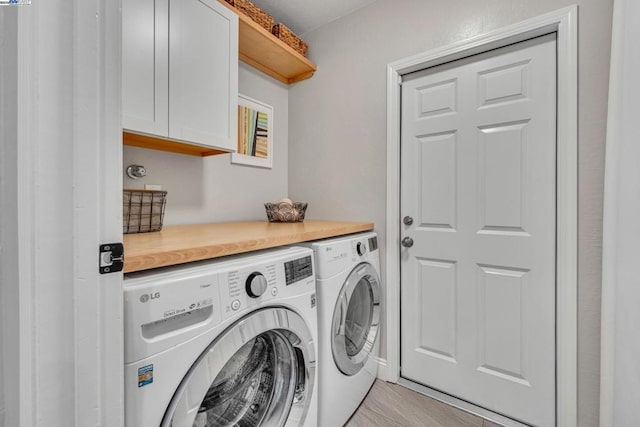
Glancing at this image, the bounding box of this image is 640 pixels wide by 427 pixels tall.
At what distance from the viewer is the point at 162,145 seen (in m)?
1.54

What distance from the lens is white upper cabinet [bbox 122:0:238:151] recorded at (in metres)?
1.17

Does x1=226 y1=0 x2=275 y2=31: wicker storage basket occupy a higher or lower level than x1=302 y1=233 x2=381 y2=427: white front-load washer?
higher

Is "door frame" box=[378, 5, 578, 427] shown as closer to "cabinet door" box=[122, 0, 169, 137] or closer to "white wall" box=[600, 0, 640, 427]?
"white wall" box=[600, 0, 640, 427]

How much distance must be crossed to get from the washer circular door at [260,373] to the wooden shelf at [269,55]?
162 centimetres

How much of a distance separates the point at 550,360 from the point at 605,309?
457mm

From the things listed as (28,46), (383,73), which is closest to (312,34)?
(383,73)

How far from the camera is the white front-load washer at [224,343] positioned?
70cm

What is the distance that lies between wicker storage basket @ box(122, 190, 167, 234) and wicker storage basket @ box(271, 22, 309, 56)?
1.35 meters

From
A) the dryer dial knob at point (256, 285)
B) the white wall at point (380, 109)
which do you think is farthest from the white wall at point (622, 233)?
the dryer dial knob at point (256, 285)

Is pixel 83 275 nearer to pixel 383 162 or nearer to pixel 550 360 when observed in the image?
pixel 383 162

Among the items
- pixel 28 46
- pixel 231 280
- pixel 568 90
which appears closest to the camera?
pixel 28 46

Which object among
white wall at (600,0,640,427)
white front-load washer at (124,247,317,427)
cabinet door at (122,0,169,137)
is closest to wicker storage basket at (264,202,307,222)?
white front-load washer at (124,247,317,427)

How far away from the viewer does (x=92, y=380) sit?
0.56 meters

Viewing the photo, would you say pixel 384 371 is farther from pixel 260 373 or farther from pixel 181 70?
pixel 181 70
